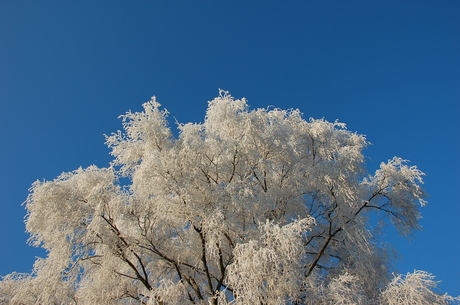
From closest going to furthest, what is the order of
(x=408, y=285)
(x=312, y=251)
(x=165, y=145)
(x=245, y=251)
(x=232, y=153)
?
1. (x=245, y=251)
2. (x=408, y=285)
3. (x=165, y=145)
4. (x=232, y=153)
5. (x=312, y=251)

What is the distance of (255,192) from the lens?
28.8 ft

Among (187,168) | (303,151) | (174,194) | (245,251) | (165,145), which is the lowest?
(245,251)

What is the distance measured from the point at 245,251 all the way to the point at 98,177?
13.5 ft

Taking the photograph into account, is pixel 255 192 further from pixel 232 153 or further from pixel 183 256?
pixel 183 256

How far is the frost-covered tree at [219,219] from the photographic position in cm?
789

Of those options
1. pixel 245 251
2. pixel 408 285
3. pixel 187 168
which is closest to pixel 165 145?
pixel 187 168

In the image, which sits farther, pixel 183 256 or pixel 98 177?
pixel 183 256

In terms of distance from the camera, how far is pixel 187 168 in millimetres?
8695

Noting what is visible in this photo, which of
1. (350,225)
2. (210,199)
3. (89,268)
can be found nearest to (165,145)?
(210,199)

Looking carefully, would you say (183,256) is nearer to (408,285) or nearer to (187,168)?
(187,168)

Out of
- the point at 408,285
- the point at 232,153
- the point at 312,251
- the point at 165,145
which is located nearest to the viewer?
the point at 408,285

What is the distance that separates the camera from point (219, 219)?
7859 mm

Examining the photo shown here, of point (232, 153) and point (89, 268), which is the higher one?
point (232, 153)

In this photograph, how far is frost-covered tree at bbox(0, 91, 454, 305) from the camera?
7891mm
